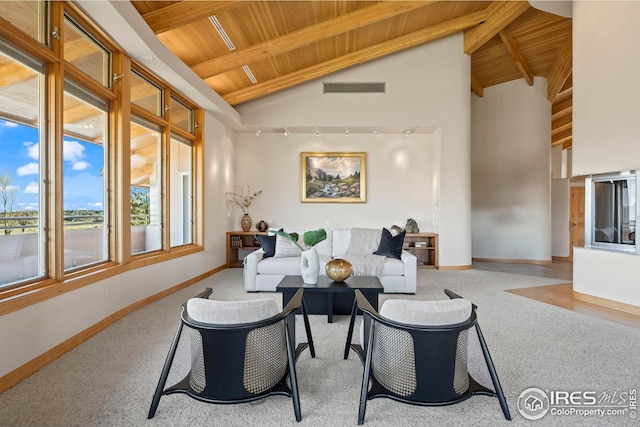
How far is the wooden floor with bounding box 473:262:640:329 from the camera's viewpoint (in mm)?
3971

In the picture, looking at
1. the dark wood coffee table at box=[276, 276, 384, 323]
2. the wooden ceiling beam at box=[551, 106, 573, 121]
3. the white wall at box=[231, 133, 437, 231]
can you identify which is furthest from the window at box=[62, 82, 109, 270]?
the wooden ceiling beam at box=[551, 106, 573, 121]

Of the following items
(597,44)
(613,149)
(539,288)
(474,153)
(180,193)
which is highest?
(597,44)

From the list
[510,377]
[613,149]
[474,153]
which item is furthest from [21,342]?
[474,153]

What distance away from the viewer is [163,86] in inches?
201

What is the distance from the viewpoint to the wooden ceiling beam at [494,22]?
18.0 feet

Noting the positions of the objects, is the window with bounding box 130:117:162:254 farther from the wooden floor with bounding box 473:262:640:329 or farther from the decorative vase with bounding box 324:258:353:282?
the wooden floor with bounding box 473:262:640:329

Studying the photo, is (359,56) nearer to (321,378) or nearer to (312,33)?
(312,33)

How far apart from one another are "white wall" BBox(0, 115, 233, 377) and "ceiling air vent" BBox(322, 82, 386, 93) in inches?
90.8

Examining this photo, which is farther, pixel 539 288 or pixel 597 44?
pixel 539 288

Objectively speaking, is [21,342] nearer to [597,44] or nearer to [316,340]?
[316,340]

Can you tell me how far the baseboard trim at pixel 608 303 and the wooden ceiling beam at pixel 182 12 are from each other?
5.58m

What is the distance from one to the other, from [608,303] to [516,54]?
514cm

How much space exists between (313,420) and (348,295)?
209 centimetres

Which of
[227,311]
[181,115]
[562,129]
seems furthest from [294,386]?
[562,129]
